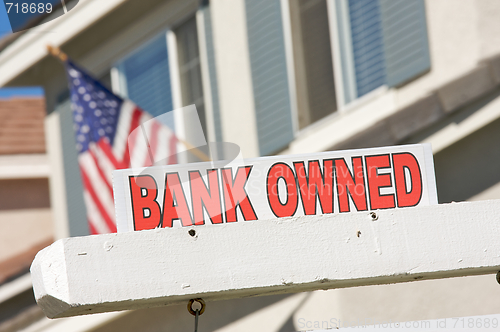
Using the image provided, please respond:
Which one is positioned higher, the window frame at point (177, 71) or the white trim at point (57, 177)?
the window frame at point (177, 71)

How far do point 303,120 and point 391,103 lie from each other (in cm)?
120

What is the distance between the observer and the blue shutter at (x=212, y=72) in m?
8.23

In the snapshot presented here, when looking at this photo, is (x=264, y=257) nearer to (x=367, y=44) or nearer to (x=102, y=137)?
(x=367, y=44)

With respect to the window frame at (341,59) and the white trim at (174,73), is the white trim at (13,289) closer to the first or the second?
the white trim at (174,73)

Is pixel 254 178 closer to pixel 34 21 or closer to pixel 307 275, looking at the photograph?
pixel 307 275

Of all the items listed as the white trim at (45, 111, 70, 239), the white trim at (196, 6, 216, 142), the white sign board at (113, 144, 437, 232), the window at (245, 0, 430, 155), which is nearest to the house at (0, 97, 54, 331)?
the white trim at (45, 111, 70, 239)

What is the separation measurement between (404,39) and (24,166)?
8.86 meters

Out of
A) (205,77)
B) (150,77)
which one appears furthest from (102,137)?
(150,77)

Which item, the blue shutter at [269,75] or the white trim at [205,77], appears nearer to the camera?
the blue shutter at [269,75]

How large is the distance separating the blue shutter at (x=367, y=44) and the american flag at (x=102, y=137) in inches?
77.9

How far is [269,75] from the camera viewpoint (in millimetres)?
7699

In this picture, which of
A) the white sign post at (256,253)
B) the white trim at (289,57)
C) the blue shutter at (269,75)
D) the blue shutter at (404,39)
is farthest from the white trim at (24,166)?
the white sign post at (256,253)

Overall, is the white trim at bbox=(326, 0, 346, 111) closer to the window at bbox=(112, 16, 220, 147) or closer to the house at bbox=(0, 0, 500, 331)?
the house at bbox=(0, 0, 500, 331)

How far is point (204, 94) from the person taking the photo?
8578mm
